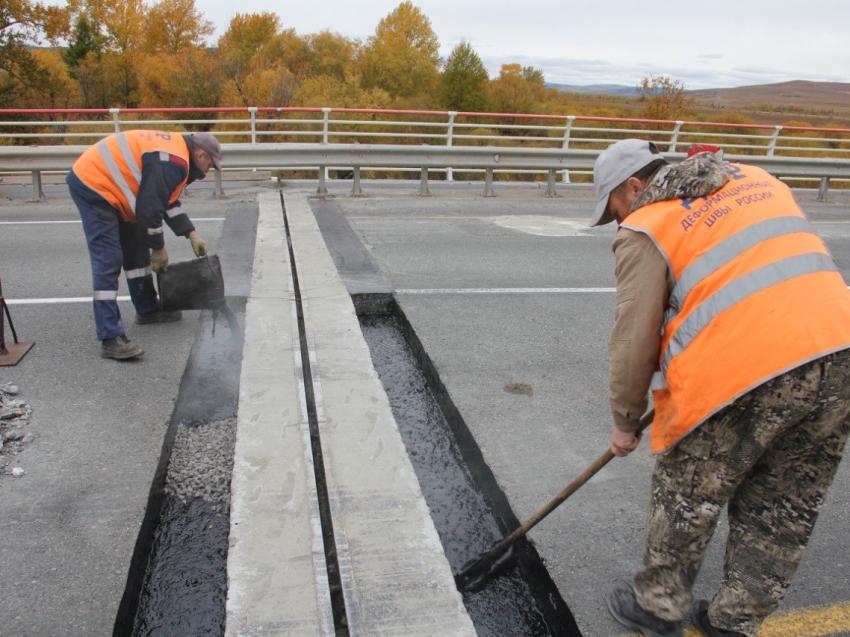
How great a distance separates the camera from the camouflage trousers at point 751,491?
6.21ft

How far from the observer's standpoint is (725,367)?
189 centimetres

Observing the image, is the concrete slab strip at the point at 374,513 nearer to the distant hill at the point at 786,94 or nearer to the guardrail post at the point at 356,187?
the guardrail post at the point at 356,187

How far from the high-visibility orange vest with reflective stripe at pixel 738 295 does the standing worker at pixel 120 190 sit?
3398mm

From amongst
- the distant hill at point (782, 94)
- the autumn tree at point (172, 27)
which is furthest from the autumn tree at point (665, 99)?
the distant hill at point (782, 94)

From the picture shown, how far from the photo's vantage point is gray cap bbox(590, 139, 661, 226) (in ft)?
7.10

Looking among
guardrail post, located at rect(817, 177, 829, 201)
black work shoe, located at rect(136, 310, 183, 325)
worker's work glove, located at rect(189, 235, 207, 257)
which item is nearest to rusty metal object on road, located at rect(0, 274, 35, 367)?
black work shoe, located at rect(136, 310, 183, 325)

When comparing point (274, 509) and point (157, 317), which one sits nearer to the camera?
point (274, 509)

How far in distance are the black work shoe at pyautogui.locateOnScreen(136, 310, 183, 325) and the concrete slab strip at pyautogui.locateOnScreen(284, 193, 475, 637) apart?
4.39ft

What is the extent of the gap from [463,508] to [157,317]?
3132mm

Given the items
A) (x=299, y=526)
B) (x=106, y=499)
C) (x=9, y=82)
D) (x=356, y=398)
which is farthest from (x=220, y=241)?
(x=9, y=82)

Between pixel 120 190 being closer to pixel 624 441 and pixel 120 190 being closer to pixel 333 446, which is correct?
pixel 333 446

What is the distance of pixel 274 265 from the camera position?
624cm

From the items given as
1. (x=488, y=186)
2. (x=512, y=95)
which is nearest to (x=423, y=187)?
(x=488, y=186)

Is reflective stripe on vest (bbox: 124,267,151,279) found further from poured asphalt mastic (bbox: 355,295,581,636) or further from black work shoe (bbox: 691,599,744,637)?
black work shoe (bbox: 691,599,744,637)
